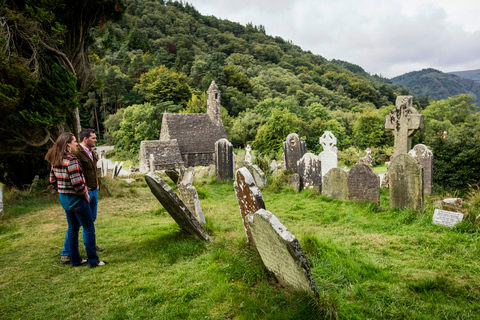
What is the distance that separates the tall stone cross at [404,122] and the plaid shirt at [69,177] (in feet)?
25.7

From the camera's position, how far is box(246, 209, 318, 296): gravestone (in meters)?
2.60

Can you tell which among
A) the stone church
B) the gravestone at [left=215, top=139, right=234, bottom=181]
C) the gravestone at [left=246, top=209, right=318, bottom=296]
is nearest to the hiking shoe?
the gravestone at [left=246, top=209, right=318, bottom=296]

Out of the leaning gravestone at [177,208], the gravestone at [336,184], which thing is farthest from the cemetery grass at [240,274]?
the gravestone at [336,184]

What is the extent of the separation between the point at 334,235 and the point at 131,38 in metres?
74.1

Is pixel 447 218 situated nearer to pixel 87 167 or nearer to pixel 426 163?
pixel 426 163

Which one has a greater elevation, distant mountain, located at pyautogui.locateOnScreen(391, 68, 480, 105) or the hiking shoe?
distant mountain, located at pyautogui.locateOnScreen(391, 68, 480, 105)

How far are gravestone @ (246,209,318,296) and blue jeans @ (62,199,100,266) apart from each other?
229 cm

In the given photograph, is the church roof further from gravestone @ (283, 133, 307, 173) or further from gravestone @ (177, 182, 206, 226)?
gravestone @ (177, 182, 206, 226)

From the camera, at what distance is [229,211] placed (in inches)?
280

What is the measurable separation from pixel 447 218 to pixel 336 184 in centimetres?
281

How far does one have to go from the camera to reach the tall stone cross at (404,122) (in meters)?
7.92

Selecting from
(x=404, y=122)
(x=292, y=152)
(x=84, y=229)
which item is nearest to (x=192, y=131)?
(x=292, y=152)

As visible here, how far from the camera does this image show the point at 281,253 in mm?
2828

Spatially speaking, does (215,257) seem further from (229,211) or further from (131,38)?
(131,38)
